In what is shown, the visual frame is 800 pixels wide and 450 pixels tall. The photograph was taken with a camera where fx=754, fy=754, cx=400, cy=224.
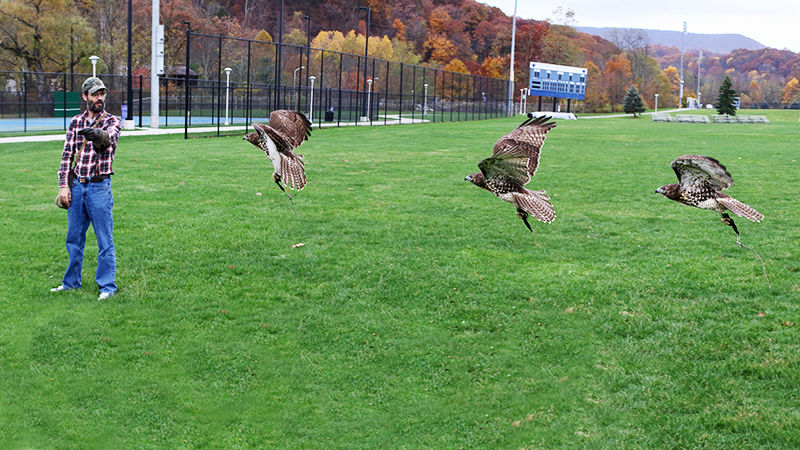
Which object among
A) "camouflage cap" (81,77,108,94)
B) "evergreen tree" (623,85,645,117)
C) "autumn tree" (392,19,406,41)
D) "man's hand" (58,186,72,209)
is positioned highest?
"autumn tree" (392,19,406,41)

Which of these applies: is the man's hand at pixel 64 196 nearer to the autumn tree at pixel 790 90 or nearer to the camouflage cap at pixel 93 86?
the camouflage cap at pixel 93 86

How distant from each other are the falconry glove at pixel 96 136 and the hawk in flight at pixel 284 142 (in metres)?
3.80

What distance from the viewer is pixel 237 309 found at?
864cm

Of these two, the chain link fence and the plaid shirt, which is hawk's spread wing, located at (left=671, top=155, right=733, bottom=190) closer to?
the plaid shirt

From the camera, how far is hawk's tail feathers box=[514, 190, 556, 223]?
363 cm

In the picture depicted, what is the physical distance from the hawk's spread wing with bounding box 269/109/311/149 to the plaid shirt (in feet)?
14.4

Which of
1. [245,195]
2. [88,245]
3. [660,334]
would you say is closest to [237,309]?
[88,245]

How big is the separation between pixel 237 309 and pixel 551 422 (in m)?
3.99

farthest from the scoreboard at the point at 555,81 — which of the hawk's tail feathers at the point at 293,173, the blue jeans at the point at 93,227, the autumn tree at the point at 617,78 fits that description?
the hawk's tail feathers at the point at 293,173

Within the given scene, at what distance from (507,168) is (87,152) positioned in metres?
5.63

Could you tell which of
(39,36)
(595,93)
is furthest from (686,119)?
(595,93)

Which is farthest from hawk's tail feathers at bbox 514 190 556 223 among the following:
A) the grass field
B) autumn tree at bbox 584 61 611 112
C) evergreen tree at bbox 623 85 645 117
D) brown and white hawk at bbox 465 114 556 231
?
autumn tree at bbox 584 61 611 112

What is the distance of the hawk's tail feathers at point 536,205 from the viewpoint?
3633 mm

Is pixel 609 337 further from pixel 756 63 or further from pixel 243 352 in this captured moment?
pixel 756 63
